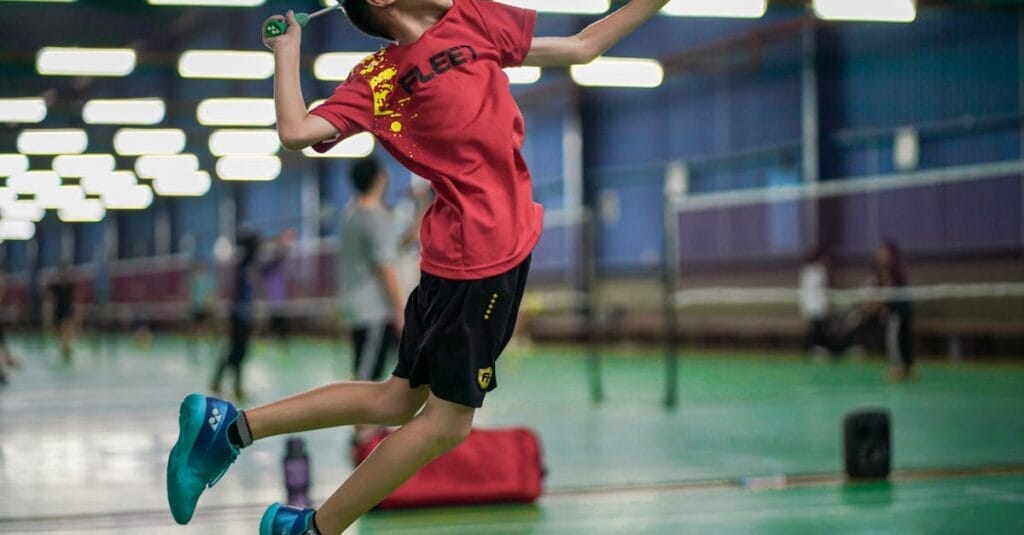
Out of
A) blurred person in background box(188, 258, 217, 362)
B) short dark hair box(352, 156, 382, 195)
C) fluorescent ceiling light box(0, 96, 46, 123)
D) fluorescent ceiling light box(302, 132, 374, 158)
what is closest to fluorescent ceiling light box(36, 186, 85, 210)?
fluorescent ceiling light box(302, 132, 374, 158)

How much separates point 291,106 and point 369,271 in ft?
15.5

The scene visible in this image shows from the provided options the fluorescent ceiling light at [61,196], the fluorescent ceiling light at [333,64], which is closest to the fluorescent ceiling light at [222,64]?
the fluorescent ceiling light at [333,64]

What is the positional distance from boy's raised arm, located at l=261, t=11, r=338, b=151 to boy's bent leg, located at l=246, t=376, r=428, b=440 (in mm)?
777

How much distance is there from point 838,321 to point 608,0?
7.11 m

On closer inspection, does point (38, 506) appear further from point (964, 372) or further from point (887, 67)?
point (887, 67)

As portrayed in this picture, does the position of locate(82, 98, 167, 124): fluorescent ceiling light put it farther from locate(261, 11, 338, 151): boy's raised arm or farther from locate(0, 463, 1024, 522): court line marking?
locate(261, 11, 338, 151): boy's raised arm

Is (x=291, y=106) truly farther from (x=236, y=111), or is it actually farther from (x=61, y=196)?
(x=61, y=196)

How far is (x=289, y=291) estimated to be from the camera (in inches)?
1483

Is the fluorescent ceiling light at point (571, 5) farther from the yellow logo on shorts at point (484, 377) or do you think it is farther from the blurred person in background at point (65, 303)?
the yellow logo on shorts at point (484, 377)

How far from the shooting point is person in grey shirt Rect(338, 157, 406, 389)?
314 inches

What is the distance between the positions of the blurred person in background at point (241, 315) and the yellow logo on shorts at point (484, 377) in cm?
991

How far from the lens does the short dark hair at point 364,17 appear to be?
363 cm

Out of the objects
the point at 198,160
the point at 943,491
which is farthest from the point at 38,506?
the point at 198,160

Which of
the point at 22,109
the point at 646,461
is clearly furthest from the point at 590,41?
the point at 22,109
